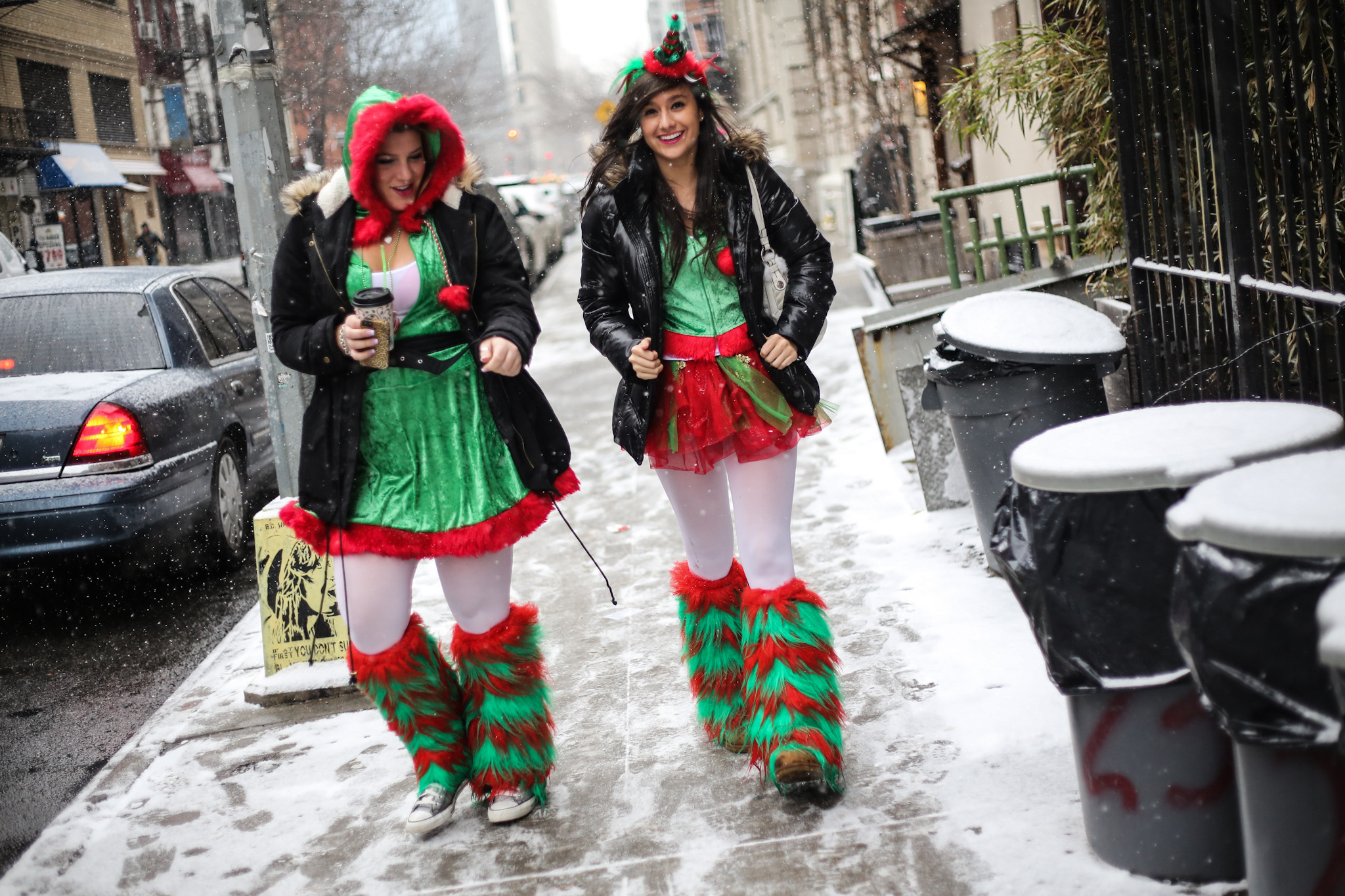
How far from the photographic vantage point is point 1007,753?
3.25 m

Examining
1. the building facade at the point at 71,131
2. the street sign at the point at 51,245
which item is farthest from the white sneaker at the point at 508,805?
the street sign at the point at 51,245

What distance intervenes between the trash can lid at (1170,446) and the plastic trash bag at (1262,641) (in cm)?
29

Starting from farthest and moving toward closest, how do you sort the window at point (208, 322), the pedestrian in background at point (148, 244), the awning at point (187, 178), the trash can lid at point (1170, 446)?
the awning at point (187, 178)
the pedestrian in background at point (148, 244)
the window at point (208, 322)
the trash can lid at point (1170, 446)

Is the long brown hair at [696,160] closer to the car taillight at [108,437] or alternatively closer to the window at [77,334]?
the car taillight at [108,437]

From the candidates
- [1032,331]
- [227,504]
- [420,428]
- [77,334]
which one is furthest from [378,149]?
[227,504]

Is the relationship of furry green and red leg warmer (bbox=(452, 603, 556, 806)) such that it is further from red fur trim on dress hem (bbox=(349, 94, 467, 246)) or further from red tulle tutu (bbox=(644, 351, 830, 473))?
red fur trim on dress hem (bbox=(349, 94, 467, 246))

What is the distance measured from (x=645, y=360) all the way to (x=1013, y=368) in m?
1.67

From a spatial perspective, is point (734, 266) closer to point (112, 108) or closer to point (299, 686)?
point (299, 686)

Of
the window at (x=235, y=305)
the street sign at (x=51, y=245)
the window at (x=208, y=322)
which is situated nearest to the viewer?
the window at (x=208, y=322)

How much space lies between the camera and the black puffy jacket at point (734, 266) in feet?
10.4

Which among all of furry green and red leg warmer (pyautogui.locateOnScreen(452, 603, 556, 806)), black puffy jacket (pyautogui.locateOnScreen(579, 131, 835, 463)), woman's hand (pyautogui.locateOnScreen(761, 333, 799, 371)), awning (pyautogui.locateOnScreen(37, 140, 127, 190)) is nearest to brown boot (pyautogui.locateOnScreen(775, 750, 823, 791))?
furry green and red leg warmer (pyautogui.locateOnScreen(452, 603, 556, 806))

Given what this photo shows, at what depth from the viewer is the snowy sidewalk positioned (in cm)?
286

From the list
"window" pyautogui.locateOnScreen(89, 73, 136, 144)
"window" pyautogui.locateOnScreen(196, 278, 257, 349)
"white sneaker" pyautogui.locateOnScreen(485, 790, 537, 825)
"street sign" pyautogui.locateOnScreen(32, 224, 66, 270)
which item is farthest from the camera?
"window" pyautogui.locateOnScreen(89, 73, 136, 144)

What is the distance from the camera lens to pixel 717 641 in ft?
11.4
